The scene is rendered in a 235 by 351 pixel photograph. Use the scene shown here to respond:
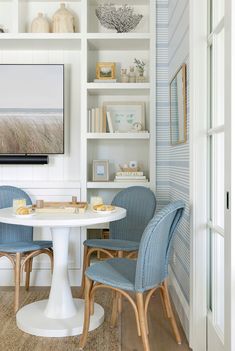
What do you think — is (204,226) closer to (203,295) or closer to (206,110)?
(203,295)

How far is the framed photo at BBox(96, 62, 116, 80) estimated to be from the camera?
3867 mm

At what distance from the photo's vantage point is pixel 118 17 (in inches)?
148

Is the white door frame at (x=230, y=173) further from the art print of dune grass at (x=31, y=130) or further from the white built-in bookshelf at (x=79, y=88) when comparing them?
the art print of dune grass at (x=31, y=130)

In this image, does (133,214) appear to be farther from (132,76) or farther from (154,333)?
(132,76)

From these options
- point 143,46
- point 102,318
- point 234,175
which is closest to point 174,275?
point 102,318

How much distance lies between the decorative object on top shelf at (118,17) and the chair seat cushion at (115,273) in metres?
2.14

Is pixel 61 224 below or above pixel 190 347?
above

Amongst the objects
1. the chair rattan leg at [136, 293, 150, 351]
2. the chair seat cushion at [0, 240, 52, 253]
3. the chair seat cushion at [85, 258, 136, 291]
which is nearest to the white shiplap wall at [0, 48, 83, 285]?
the chair seat cushion at [0, 240, 52, 253]

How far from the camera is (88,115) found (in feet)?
12.5

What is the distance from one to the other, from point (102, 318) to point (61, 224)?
829 mm

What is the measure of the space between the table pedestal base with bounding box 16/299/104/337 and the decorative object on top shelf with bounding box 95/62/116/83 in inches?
78.1

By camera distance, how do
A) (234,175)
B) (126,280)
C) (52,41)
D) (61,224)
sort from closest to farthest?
(234,175)
(126,280)
(61,224)
(52,41)

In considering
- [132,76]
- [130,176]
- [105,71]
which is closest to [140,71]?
[132,76]

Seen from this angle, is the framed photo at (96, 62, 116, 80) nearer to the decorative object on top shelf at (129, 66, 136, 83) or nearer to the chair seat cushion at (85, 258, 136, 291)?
the decorative object on top shelf at (129, 66, 136, 83)
